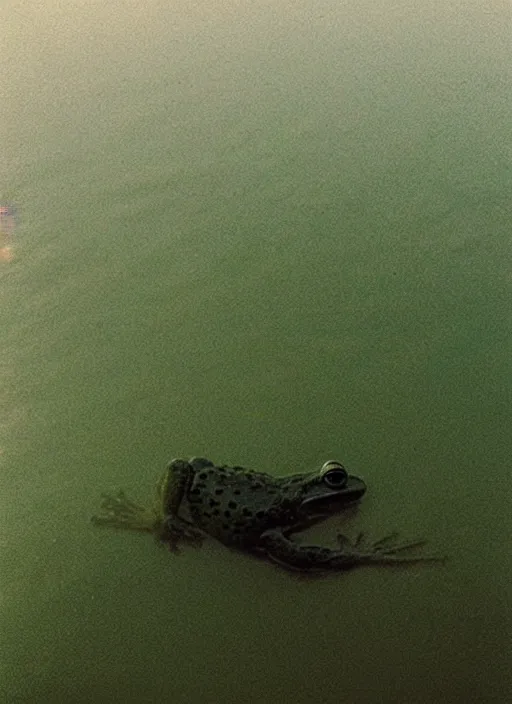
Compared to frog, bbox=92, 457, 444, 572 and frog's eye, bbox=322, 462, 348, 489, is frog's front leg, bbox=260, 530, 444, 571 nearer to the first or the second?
frog, bbox=92, 457, 444, 572

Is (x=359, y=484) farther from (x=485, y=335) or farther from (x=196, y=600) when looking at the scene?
(x=485, y=335)

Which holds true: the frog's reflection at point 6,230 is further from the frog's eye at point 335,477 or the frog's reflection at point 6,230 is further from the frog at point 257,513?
the frog's eye at point 335,477

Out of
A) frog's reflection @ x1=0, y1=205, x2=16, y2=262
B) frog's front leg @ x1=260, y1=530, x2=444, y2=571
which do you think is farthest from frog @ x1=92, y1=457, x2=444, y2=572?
frog's reflection @ x1=0, y1=205, x2=16, y2=262

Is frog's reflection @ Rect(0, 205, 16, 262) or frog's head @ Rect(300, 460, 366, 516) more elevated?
frog's reflection @ Rect(0, 205, 16, 262)

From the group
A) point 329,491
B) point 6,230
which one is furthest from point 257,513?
point 6,230

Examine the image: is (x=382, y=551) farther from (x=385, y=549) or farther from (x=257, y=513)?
(x=257, y=513)

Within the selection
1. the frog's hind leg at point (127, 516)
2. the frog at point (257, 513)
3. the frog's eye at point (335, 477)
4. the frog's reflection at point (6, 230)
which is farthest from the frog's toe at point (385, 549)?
the frog's reflection at point (6, 230)
